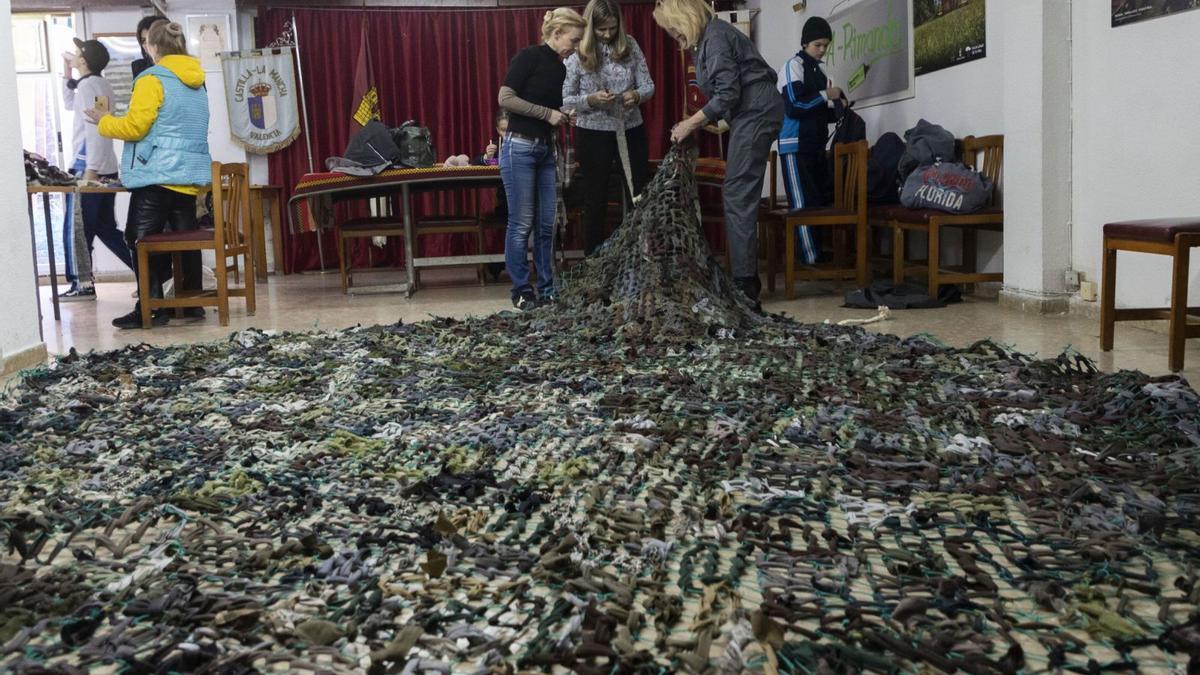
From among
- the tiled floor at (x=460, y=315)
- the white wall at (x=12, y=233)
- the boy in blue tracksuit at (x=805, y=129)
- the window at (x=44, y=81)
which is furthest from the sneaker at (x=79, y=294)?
the boy in blue tracksuit at (x=805, y=129)

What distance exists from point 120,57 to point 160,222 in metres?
4.52

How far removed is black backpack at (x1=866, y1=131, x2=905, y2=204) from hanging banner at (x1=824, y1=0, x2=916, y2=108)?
0.56 metres

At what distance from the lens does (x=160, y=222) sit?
545cm

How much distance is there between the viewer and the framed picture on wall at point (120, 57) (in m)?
9.12

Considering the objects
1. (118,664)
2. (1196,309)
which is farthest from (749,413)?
(1196,309)

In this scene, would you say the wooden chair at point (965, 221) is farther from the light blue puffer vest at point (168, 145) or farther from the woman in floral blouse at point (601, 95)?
the light blue puffer vest at point (168, 145)

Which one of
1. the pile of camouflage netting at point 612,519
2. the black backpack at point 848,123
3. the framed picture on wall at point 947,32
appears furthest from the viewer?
the black backpack at point 848,123

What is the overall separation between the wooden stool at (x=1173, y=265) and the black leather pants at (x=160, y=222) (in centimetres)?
429

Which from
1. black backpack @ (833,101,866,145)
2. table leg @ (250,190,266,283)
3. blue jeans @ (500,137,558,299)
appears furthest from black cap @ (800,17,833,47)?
table leg @ (250,190,266,283)

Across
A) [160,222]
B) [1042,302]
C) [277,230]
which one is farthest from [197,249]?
[1042,302]

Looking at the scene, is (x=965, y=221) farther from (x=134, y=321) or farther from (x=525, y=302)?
(x=134, y=321)

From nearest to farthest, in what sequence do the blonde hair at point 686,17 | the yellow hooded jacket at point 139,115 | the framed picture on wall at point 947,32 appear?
the blonde hair at point 686,17
the yellow hooded jacket at point 139,115
the framed picture on wall at point 947,32

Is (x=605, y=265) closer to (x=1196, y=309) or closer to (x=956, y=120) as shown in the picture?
(x=1196, y=309)

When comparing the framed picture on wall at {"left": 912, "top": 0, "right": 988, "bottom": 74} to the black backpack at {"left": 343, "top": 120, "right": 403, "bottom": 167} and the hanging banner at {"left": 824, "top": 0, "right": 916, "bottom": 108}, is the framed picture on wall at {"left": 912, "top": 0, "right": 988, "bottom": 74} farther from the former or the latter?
the black backpack at {"left": 343, "top": 120, "right": 403, "bottom": 167}
